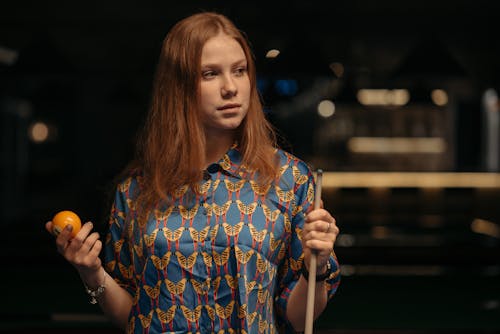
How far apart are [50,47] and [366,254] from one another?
328 cm

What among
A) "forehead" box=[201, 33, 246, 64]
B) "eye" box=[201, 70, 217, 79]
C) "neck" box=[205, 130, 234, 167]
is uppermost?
"forehead" box=[201, 33, 246, 64]

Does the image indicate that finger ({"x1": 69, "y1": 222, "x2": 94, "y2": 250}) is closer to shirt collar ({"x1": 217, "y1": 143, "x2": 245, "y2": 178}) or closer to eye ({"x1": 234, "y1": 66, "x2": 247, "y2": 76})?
shirt collar ({"x1": 217, "y1": 143, "x2": 245, "y2": 178})

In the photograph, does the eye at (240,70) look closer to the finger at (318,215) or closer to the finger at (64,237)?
the finger at (318,215)

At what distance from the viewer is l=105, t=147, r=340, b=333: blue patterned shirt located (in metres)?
1.52

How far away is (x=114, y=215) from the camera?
1.66 m

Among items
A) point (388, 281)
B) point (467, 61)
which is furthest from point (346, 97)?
point (467, 61)

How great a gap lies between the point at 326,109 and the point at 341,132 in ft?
1.43

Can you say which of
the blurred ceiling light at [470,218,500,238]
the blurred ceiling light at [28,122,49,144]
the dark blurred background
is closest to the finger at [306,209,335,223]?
the dark blurred background

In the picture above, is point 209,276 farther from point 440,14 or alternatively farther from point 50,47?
point 440,14

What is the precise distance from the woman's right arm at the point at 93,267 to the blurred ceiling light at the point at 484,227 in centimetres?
815

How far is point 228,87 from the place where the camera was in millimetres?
1540

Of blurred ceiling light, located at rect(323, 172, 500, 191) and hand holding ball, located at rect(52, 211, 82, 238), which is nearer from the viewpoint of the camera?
hand holding ball, located at rect(52, 211, 82, 238)

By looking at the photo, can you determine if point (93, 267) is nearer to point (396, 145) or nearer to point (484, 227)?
point (484, 227)

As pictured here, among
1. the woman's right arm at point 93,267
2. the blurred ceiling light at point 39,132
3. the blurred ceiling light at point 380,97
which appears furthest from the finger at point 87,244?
the blurred ceiling light at point 39,132
